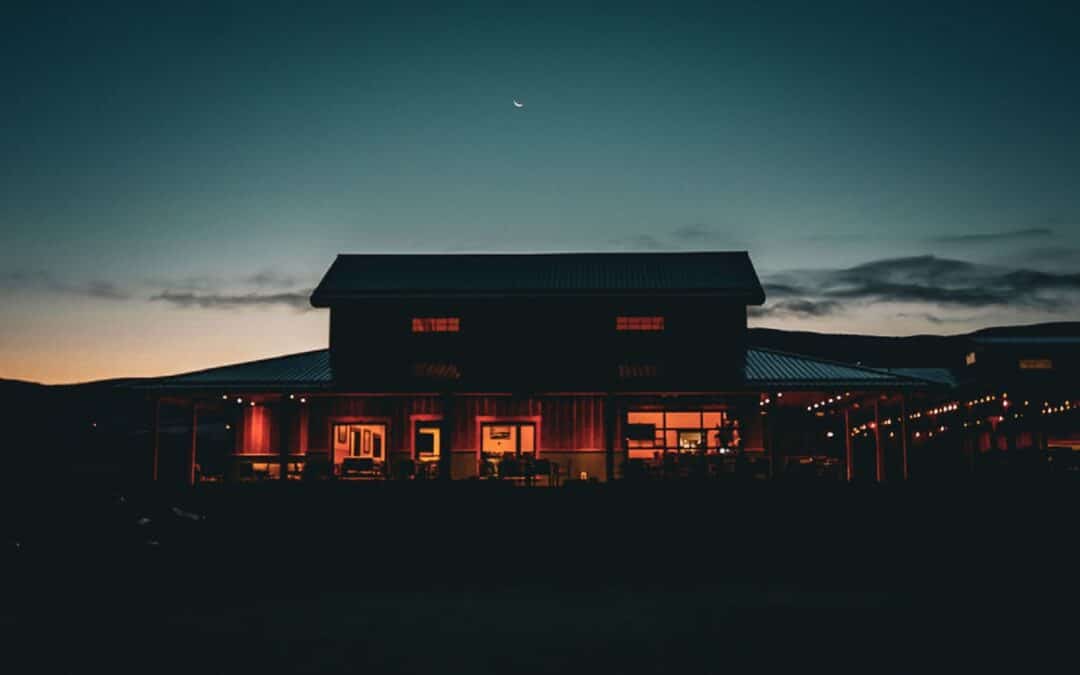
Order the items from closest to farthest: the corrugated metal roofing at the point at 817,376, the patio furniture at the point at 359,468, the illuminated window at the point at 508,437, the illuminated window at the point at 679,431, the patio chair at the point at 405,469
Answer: the patio chair at the point at 405,469 → the patio furniture at the point at 359,468 → the corrugated metal roofing at the point at 817,376 → the illuminated window at the point at 508,437 → the illuminated window at the point at 679,431

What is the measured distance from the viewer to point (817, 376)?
23062mm

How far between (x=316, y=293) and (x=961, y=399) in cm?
2144

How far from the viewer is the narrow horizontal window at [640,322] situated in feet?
84.3

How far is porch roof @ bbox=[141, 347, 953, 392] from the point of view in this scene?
2255cm

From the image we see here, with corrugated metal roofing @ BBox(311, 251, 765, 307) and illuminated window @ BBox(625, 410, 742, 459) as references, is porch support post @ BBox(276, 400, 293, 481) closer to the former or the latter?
corrugated metal roofing @ BBox(311, 251, 765, 307)

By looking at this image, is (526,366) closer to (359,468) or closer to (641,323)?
(641,323)

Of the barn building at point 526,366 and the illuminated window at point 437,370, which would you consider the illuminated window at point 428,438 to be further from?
the illuminated window at point 437,370

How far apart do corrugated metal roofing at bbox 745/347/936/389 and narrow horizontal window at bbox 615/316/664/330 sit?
2317 mm

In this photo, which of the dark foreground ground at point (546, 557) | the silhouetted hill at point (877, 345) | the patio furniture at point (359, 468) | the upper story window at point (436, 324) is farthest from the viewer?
the silhouetted hill at point (877, 345)

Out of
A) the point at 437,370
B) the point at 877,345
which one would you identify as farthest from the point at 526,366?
the point at 877,345

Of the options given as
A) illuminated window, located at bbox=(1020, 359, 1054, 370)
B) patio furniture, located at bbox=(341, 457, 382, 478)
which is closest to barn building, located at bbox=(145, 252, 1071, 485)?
patio furniture, located at bbox=(341, 457, 382, 478)

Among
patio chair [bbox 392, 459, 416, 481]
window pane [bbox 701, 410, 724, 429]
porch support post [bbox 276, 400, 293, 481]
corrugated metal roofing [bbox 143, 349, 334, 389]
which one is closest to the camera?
patio chair [bbox 392, 459, 416, 481]

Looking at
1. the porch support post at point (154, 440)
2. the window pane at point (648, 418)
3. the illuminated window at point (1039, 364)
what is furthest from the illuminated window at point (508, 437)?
the illuminated window at point (1039, 364)

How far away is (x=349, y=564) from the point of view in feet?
69.6
